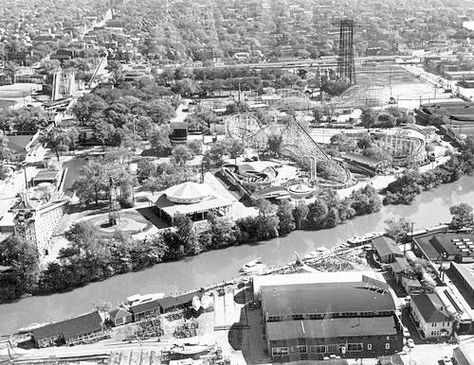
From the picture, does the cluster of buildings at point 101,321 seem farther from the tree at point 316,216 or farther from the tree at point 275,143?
the tree at point 275,143

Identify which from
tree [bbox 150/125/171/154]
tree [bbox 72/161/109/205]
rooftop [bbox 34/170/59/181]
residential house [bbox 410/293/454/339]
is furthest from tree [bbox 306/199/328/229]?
rooftop [bbox 34/170/59/181]

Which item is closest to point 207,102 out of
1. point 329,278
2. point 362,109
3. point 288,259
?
point 362,109

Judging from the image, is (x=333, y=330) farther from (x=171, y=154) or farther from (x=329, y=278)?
(x=171, y=154)

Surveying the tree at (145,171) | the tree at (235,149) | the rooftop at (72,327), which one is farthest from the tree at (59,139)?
the rooftop at (72,327)

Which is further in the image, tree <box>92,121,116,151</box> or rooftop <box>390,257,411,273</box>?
tree <box>92,121,116,151</box>

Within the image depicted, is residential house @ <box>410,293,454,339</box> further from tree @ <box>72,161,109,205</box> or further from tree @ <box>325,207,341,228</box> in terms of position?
tree @ <box>72,161,109,205</box>
